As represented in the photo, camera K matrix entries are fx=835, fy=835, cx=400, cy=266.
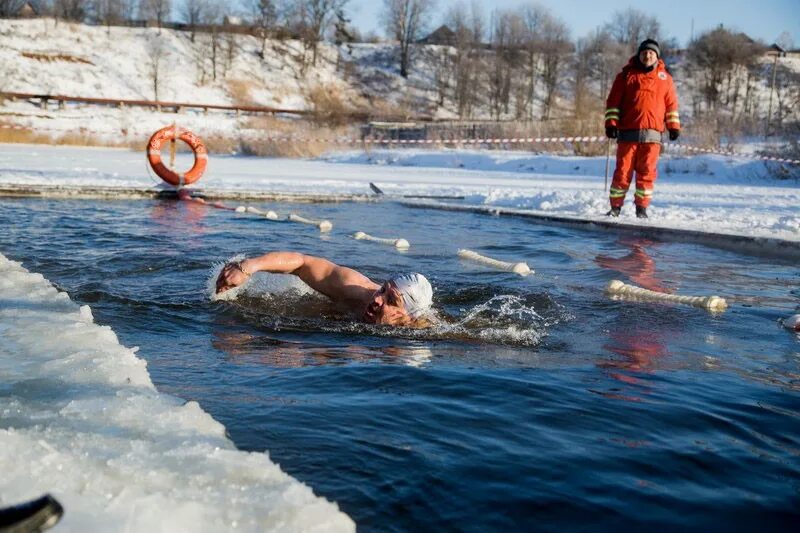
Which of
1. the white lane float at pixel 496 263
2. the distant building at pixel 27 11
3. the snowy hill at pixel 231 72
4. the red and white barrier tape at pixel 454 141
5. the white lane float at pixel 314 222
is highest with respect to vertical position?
the distant building at pixel 27 11

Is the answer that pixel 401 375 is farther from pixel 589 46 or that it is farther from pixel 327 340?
pixel 589 46

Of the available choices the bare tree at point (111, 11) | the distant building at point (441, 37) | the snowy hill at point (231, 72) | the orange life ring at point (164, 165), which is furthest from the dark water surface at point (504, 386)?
the distant building at point (441, 37)

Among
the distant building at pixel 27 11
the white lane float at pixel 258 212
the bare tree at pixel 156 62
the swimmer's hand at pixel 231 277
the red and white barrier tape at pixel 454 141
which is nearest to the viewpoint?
the swimmer's hand at pixel 231 277

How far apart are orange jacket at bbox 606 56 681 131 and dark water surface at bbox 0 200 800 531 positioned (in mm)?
2767

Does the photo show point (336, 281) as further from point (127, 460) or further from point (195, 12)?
point (195, 12)

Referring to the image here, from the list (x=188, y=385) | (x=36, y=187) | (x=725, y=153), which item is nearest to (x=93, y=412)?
(x=188, y=385)

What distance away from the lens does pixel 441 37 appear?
208 ft

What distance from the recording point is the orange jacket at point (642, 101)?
9.23 meters

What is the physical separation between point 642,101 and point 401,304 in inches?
230

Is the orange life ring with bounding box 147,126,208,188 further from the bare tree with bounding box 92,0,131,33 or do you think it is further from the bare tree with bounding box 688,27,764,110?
the bare tree with bounding box 92,0,131,33

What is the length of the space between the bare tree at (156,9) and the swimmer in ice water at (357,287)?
5736 cm

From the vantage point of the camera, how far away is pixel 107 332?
3674 millimetres

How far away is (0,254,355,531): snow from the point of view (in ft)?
6.09

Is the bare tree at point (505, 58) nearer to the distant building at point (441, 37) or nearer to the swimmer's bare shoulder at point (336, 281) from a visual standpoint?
the distant building at point (441, 37)
